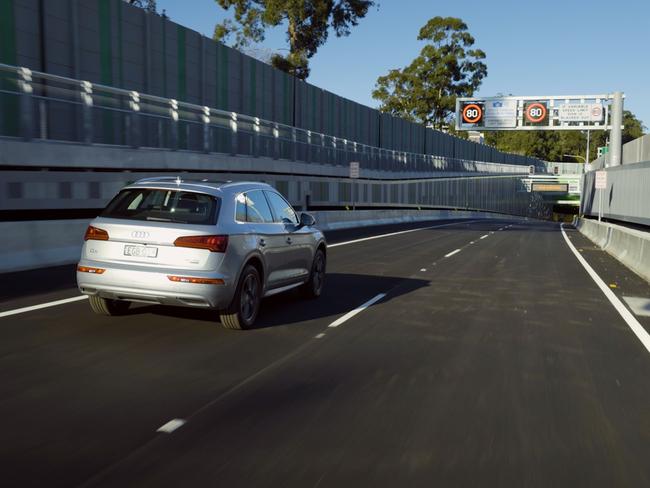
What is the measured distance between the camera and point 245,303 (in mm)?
8750

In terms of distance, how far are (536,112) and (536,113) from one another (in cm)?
10

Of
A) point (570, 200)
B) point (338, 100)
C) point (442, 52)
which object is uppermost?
point (442, 52)

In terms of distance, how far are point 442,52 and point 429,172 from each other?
37.3 m

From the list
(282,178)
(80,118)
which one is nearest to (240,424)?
(80,118)

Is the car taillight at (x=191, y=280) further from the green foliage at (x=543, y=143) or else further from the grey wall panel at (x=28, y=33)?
the green foliage at (x=543, y=143)

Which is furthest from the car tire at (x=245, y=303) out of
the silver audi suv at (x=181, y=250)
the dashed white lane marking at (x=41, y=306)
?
the dashed white lane marking at (x=41, y=306)

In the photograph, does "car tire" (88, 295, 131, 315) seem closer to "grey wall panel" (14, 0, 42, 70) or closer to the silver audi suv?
the silver audi suv

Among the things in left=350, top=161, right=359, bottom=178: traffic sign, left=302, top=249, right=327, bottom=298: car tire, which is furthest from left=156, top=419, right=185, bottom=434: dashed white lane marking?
left=350, top=161, right=359, bottom=178: traffic sign

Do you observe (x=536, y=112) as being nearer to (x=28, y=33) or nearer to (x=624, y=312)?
(x=28, y=33)

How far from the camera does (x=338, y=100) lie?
5366cm

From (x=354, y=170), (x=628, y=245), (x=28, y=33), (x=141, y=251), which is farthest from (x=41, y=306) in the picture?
(x=354, y=170)

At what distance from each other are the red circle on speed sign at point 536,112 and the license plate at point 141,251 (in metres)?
67.2

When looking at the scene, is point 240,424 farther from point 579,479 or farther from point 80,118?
point 80,118

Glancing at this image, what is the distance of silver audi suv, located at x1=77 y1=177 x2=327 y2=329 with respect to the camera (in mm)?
7992
